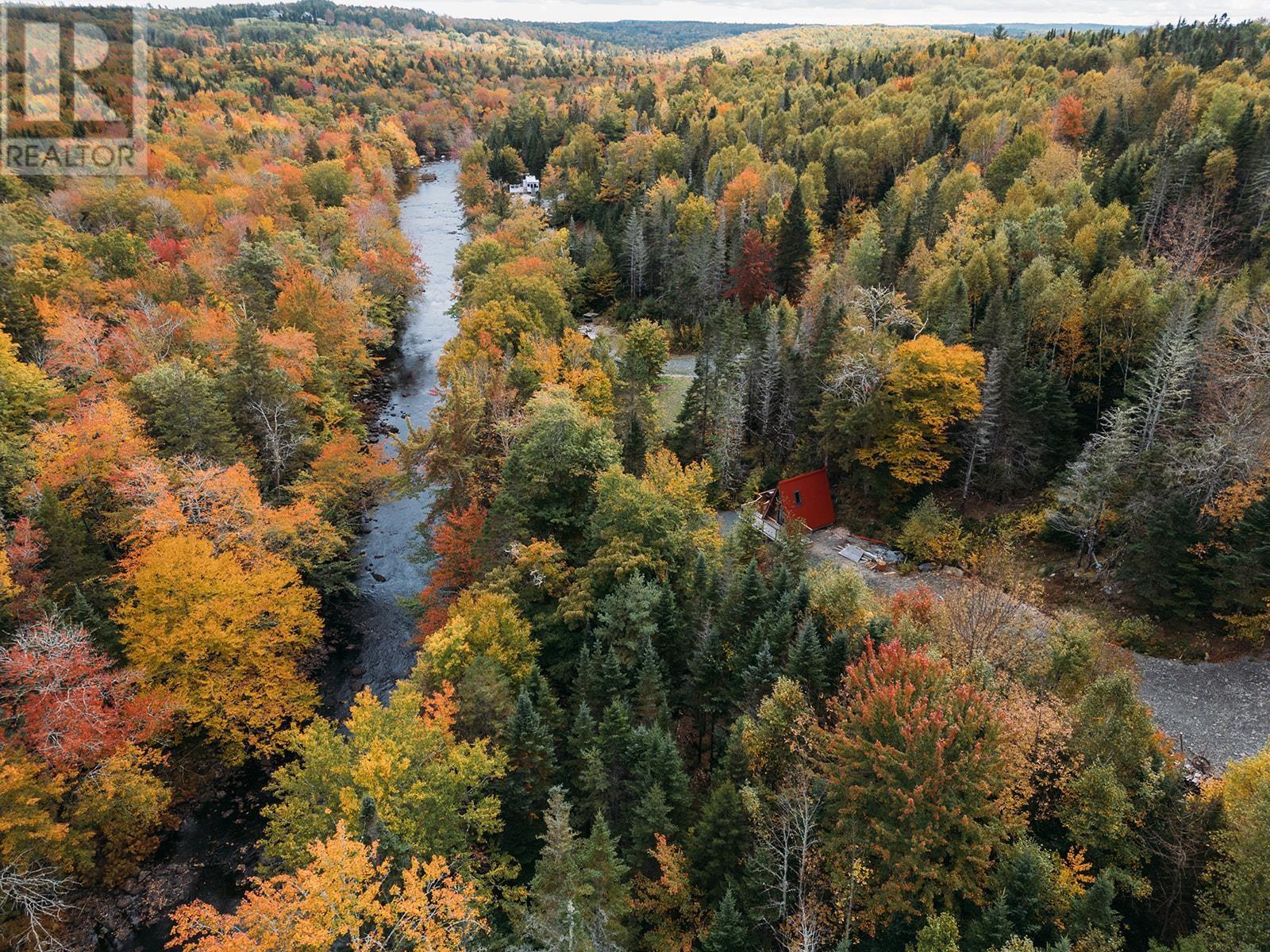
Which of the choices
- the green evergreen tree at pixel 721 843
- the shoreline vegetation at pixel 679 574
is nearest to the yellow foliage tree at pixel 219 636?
the shoreline vegetation at pixel 679 574

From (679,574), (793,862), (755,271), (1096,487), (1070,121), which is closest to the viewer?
(793,862)

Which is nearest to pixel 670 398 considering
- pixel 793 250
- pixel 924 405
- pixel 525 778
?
pixel 793 250

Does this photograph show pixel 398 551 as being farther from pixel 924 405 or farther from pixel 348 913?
pixel 924 405

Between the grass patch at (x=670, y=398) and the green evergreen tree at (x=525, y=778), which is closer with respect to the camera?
the green evergreen tree at (x=525, y=778)

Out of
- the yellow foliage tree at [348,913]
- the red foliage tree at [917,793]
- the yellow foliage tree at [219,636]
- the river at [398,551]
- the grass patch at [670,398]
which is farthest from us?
the grass patch at [670,398]

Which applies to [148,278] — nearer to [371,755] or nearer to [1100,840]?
[371,755]

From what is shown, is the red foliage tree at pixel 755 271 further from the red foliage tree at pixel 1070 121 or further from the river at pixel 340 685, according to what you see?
the red foliage tree at pixel 1070 121
